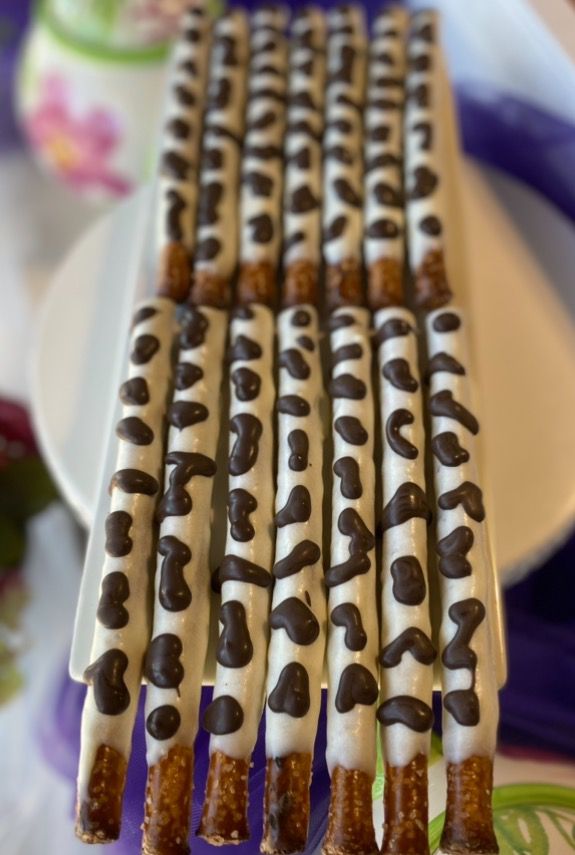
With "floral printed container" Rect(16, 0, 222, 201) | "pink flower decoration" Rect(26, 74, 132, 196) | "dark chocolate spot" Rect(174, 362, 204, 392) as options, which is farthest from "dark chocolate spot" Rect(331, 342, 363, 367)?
"pink flower decoration" Rect(26, 74, 132, 196)

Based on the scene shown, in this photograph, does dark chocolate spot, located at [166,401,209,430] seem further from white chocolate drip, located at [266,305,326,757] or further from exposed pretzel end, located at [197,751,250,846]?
exposed pretzel end, located at [197,751,250,846]

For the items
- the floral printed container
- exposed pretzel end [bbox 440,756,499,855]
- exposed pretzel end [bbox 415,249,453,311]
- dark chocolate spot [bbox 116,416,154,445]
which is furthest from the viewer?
the floral printed container

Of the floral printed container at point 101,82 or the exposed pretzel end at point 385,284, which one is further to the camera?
the floral printed container at point 101,82

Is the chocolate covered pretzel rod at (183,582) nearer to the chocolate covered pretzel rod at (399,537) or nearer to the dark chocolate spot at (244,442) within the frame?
the dark chocolate spot at (244,442)

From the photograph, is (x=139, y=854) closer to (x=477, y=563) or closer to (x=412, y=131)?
(x=477, y=563)

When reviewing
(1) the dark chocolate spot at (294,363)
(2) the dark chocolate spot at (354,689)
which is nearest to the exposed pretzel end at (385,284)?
(1) the dark chocolate spot at (294,363)

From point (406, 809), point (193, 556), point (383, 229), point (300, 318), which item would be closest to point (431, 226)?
point (383, 229)
